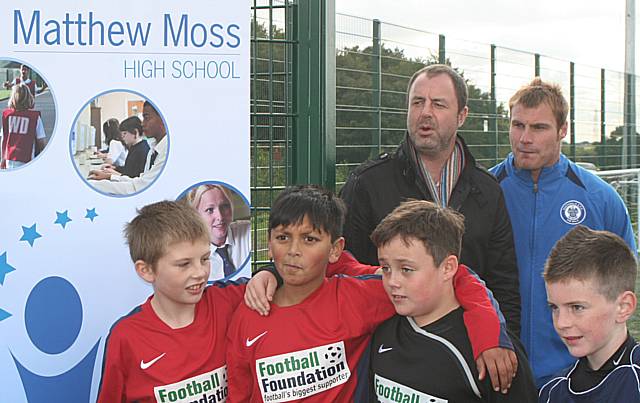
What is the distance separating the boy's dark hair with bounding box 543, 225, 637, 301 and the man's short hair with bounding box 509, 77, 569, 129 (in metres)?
0.92

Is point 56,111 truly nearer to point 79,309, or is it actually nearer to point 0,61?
point 0,61

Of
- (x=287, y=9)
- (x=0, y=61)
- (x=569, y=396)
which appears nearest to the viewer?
(x=569, y=396)

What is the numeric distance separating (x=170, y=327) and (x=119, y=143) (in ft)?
2.86

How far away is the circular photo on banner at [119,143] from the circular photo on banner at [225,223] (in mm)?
195

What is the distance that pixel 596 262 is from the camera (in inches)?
101

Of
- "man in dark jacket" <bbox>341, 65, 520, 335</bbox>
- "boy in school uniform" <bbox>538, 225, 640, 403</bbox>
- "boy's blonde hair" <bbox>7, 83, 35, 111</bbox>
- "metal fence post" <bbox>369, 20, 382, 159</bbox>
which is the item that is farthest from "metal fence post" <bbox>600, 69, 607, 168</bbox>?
"boy's blonde hair" <bbox>7, 83, 35, 111</bbox>

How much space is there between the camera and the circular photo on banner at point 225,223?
11.2ft

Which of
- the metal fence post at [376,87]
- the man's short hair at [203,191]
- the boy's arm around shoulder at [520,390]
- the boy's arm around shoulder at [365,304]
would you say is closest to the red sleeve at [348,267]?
the boy's arm around shoulder at [365,304]

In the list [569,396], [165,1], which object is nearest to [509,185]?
[569,396]

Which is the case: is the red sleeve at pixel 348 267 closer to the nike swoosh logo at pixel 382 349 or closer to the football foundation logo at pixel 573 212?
the nike swoosh logo at pixel 382 349

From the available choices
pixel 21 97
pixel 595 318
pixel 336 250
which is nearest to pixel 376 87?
pixel 21 97

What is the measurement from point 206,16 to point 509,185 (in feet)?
4.88

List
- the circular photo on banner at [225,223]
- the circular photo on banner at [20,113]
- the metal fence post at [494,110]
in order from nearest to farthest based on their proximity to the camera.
→ the circular photo on banner at [20,113] < the circular photo on banner at [225,223] < the metal fence post at [494,110]

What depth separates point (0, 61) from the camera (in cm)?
327
